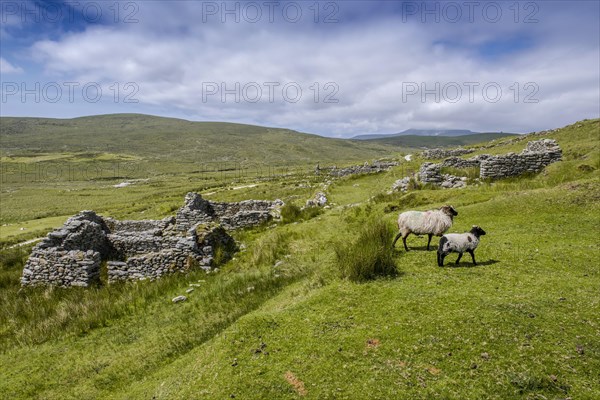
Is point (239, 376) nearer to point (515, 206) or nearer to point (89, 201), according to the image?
point (515, 206)

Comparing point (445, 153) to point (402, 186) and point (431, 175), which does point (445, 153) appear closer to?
point (431, 175)

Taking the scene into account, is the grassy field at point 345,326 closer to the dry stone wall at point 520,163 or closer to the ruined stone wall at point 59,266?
the ruined stone wall at point 59,266

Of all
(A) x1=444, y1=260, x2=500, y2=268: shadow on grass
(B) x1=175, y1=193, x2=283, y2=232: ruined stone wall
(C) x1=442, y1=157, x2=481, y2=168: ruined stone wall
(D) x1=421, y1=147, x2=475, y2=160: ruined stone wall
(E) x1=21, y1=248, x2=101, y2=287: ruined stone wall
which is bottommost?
(E) x1=21, y1=248, x2=101, y2=287: ruined stone wall

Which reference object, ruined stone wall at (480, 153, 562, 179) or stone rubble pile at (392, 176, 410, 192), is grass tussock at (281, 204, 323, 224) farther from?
ruined stone wall at (480, 153, 562, 179)

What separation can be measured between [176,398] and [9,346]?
9145mm

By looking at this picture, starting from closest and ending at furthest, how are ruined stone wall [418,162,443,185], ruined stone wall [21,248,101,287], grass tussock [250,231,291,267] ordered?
ruined stone wall [21,248,101,287], grass tussock [250,231,291,267], ruined stone wall [418,162,443,185]

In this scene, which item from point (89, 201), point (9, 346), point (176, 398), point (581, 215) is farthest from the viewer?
point (89, 201)

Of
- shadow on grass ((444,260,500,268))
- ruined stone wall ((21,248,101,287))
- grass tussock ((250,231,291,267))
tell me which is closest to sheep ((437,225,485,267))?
shadow on grass ((444,260,500,268))

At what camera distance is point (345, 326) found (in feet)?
25.6

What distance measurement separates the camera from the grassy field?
6152 mm

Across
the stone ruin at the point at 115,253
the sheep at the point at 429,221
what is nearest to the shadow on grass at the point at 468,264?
the sheep at the point at 429,221

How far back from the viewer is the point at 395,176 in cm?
3834

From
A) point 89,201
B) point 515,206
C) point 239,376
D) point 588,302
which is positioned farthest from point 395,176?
point 89,201

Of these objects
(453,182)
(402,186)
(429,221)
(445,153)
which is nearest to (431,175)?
(453,182)
